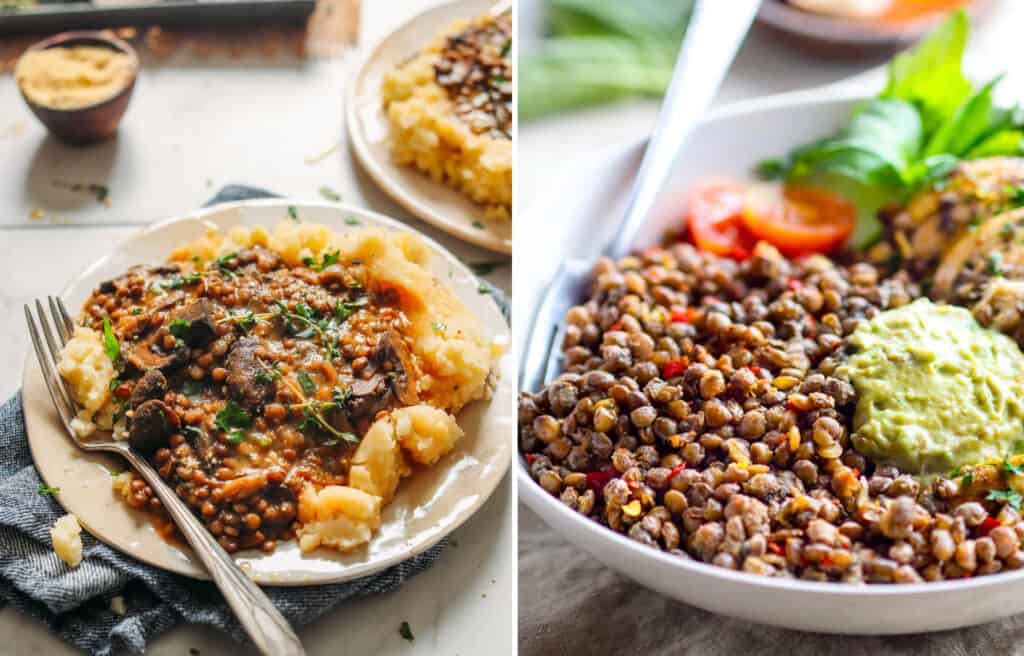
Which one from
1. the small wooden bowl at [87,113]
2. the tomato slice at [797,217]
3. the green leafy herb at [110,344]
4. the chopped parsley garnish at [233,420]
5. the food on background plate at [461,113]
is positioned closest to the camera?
the chopped parsley garnish at [233,420]

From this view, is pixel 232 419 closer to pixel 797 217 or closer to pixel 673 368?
pixel 673 368

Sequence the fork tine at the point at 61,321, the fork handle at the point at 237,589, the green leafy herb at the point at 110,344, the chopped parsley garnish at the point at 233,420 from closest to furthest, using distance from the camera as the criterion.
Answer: the fork handle at the point at 237,589 → the chopped parsley garnish at the point at 233,420 → the green leafy herb at the point at 110,344 → the fork tine at the point at 61,321

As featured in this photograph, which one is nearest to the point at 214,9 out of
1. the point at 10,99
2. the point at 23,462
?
the point at 10,99

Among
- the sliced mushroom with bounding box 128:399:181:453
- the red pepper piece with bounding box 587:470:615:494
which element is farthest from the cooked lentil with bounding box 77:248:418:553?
the red pepper piece with bounding box 587:470:615:494

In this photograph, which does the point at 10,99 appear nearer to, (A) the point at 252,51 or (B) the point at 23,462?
(A) the point at 252,51

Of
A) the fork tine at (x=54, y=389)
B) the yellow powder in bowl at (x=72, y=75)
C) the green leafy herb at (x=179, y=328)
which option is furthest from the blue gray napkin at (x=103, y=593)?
the yellow powder in bowl at (x=72, y=75)

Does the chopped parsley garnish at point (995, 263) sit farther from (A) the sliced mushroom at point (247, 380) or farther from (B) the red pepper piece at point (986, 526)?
(A) the sliced mushroom at point (247, 380)
